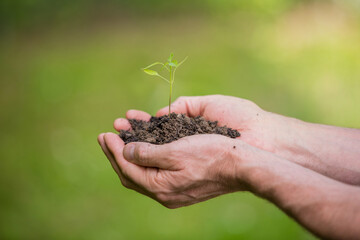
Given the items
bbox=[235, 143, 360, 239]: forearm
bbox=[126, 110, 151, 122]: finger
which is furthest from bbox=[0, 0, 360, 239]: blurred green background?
bbox=[235, 143, 360, 239]: forearm

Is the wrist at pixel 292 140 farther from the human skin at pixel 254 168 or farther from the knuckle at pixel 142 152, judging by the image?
the knuckle at pixel 142 152

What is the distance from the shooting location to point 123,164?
5.85ft

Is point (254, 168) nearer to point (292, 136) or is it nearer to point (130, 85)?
point (292, 136)

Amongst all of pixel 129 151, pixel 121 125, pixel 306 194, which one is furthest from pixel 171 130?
pixel 306 194

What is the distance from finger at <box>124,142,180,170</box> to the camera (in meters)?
1.63

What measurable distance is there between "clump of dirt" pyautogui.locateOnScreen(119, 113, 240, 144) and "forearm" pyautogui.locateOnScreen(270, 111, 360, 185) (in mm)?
393

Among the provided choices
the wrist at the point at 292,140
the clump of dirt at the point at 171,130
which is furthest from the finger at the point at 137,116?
the wrist at the point at 292,140

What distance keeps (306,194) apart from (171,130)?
2.83ft

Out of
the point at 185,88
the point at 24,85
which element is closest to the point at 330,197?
the point at 185,88

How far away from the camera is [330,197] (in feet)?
4.38

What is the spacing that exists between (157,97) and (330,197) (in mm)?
3251

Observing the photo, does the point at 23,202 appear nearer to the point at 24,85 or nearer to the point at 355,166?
the point at 24,85

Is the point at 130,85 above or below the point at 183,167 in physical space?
above

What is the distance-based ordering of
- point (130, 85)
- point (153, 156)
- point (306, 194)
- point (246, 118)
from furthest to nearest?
1. point (130, 85)
2. point (246, 118)
3. point (153, 156)
4. point (306, 194)
